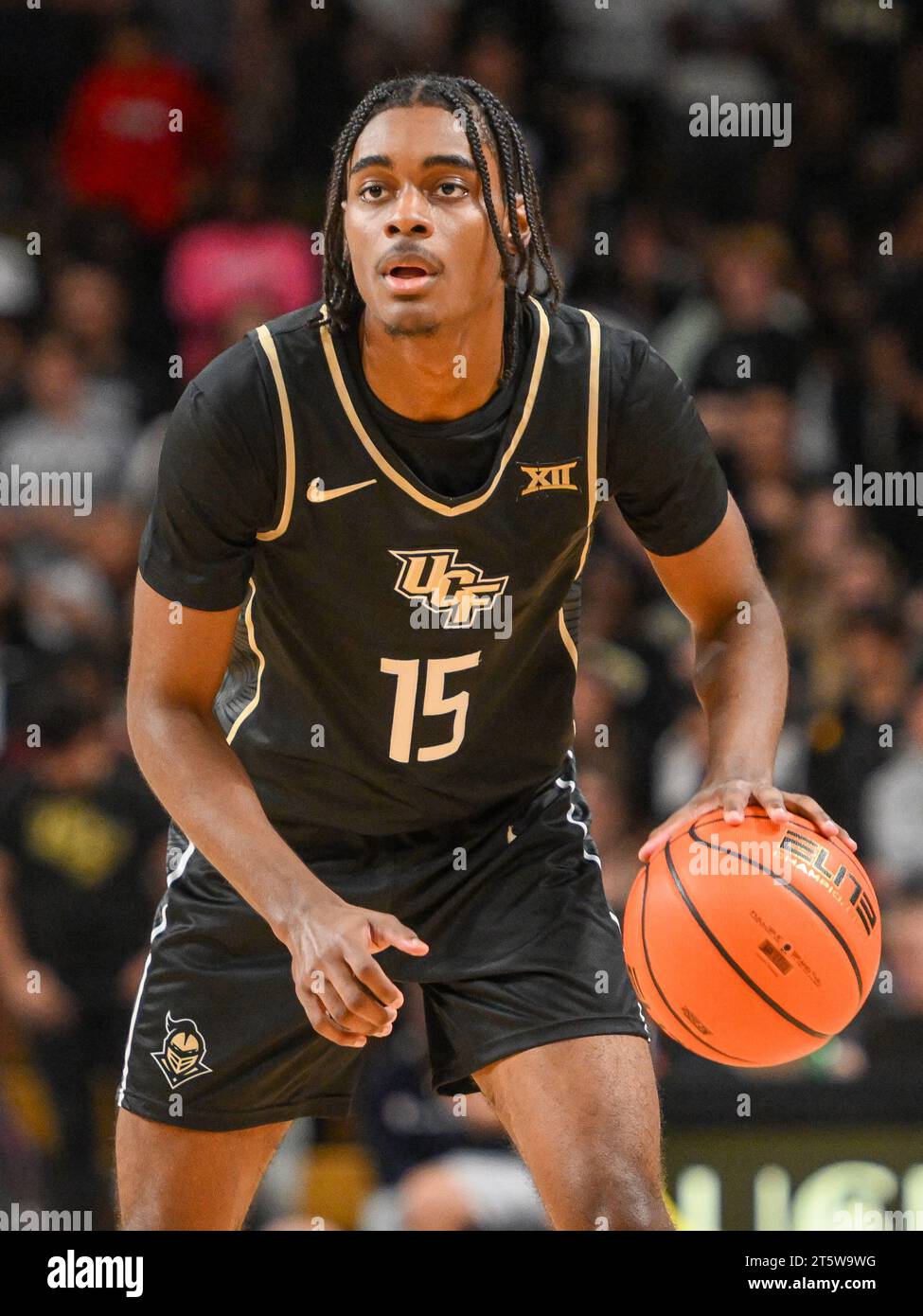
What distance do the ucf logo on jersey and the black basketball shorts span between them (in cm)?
42

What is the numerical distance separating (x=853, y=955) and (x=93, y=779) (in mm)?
3230

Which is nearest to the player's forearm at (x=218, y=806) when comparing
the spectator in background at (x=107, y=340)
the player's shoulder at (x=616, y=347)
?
the player's shoulder at (x=616, y=347)

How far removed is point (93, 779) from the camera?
5875 mm

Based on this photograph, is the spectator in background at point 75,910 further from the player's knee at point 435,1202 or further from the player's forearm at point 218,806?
the player's forearm at point 218,806

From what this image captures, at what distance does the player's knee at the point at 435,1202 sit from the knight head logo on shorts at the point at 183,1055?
1.34 meters

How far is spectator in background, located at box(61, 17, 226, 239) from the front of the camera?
310 inches

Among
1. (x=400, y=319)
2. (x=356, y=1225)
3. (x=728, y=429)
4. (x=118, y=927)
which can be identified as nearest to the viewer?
(x=400, y=319)

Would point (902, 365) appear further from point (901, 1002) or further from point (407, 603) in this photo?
point (407, 603)

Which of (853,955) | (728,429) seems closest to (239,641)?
(853,955)

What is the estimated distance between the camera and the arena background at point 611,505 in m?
5.28

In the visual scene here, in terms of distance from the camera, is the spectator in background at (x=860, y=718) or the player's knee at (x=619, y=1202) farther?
the spectator in background at (x=860, y=718)

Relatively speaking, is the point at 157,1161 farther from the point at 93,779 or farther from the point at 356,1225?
the point at 93,779

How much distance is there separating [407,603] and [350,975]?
791 millimetres

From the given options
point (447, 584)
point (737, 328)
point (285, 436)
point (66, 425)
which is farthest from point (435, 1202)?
point (737, 328)
